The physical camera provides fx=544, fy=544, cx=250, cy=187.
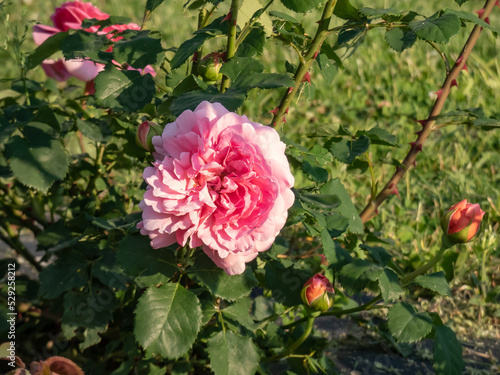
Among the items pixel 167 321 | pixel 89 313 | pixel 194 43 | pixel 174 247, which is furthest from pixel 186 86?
pixel 89 313

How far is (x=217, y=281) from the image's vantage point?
102 centimetres

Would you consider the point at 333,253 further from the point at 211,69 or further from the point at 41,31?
the point at 41,31

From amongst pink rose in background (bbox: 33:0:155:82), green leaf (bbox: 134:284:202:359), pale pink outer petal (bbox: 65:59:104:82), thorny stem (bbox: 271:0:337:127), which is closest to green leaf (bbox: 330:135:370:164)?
thorny stem (bbox: 271:0:337:127)

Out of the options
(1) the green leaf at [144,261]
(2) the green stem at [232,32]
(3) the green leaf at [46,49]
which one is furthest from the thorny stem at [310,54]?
(3) the green leaf at [46,49]

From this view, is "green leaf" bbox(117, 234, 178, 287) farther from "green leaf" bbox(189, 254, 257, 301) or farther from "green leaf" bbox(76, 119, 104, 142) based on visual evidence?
"green leaf" bbox(76, 119, 104, 142)

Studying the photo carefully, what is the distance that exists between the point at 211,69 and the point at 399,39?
0.47 m

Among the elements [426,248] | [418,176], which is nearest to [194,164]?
[426,248]

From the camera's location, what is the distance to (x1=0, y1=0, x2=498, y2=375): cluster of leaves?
1.00 metres

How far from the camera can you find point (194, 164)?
0.85 m

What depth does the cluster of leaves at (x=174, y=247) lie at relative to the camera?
3.30 feet

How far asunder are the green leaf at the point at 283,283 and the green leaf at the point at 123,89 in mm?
449

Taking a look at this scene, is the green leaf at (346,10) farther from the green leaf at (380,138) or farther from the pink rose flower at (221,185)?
the pink rose flower at (221,185)

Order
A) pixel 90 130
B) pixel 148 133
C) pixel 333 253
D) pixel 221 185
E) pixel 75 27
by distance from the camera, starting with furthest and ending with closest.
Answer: pixel 75 27
pixel 90 130
pixel 333 253
pixel 148 133
pixel 221 185

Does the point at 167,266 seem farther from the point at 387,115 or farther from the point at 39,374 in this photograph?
the point at 387,115
